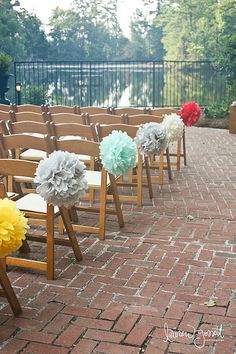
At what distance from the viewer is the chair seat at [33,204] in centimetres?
368

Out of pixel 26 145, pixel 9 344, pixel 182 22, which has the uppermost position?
pixel 182 22

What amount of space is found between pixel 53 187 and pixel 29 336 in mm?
900

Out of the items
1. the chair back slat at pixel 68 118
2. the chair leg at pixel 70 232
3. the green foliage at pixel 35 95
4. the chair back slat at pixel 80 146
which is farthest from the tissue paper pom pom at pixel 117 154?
the green foliage at pixel 35 95

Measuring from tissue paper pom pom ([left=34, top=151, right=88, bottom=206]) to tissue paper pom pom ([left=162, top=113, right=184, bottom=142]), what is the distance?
115 inches

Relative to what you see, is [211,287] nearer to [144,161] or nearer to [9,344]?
[9,344]

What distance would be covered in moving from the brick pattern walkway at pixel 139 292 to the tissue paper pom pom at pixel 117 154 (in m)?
0.59

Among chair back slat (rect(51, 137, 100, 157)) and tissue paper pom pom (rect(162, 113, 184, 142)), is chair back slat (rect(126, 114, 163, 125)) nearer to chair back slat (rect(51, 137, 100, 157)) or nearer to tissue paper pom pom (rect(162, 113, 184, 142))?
tissue paper pom pom (rect(162, 113, 184, 142))

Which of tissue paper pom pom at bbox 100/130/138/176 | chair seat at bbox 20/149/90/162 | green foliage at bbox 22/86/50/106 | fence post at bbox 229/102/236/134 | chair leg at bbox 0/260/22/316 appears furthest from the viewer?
green foliage at bbox 22/86/50/106

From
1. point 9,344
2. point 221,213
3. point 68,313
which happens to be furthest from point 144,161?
point 9,344

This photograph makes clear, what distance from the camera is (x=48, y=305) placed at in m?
3.13

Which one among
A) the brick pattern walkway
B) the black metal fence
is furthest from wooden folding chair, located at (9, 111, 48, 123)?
the black metal fence

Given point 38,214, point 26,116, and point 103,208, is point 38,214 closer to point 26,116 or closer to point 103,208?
point 103,208

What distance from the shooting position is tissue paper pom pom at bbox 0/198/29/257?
8.77 feet

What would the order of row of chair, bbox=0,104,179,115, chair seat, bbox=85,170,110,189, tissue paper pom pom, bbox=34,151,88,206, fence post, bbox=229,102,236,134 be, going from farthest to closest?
fence post, bbox=229,102,236,134 < row of chair, bbox=0,104,179,115 < chair seat, bbox=85,170,110,189 < tissue paper pom pom, bbox=34,151,88,206
